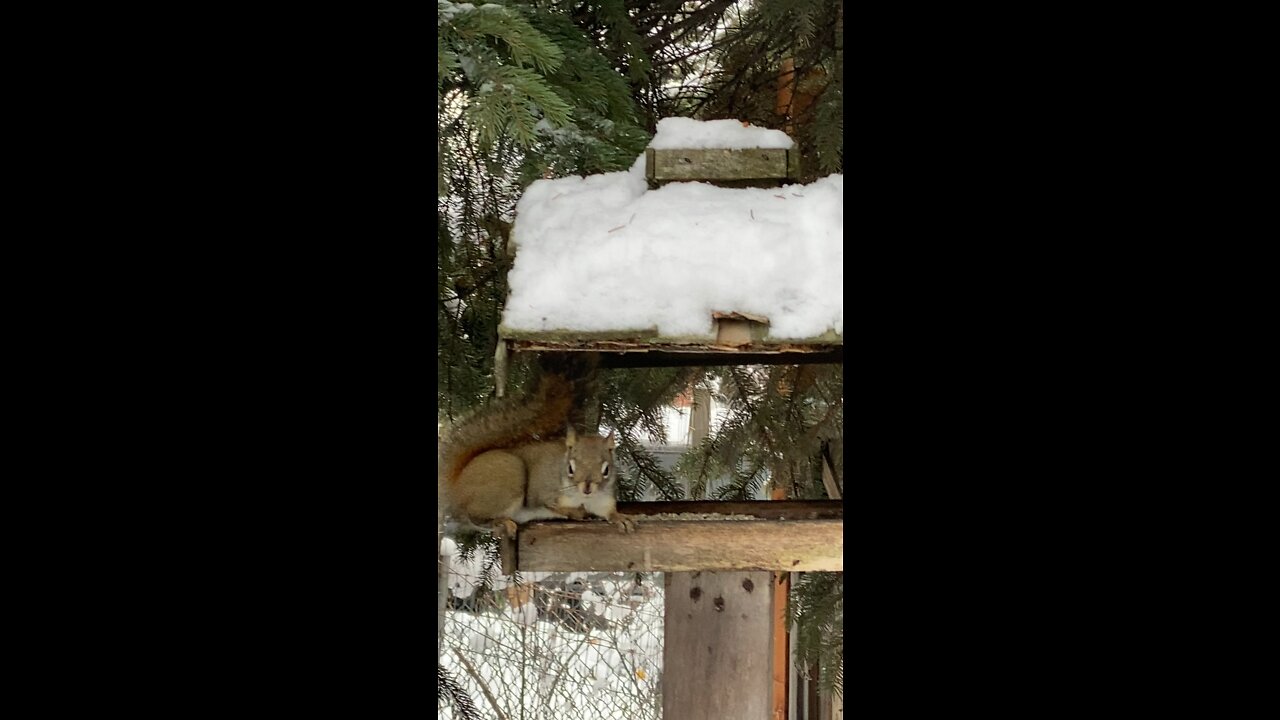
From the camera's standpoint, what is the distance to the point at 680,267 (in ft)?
3.21

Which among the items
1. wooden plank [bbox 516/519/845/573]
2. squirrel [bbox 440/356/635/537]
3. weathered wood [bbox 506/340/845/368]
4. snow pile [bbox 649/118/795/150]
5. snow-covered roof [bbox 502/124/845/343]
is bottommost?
wooden plank [bbox 516/519/845/573]

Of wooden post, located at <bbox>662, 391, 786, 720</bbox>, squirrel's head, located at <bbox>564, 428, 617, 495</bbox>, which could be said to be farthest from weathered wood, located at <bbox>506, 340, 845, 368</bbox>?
wooden post, located at <bbox>662, 391, 786, 720</bbox>

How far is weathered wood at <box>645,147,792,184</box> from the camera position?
3.52 ft

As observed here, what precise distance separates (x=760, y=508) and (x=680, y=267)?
38 cm

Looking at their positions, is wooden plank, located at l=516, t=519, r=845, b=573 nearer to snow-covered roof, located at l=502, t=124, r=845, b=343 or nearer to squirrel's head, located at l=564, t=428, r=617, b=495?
squirrel's head, located at l=564, t=428, r=617, b=495

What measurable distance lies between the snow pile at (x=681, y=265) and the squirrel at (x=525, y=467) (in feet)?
1.00

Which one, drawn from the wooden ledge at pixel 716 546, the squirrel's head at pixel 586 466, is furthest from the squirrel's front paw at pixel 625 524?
the squirrel's head at pixel 586 466

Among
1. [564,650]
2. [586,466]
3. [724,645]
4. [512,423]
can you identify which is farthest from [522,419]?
[564,650]

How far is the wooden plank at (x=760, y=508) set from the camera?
3.78 ft
